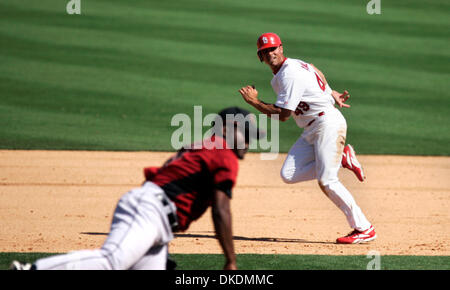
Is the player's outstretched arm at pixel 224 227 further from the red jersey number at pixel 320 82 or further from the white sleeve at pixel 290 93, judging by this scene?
the red jersey number at pixel 320 82

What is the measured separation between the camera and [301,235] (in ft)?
26.9

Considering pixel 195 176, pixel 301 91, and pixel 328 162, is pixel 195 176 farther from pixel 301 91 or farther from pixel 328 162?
pixel 328 162

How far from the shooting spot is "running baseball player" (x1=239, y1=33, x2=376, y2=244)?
752 centimetres

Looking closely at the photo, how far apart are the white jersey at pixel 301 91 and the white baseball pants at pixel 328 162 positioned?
0.12 meters

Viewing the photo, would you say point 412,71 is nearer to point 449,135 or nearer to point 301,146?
point 449,135

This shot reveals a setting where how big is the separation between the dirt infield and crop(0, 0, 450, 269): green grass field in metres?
0.80

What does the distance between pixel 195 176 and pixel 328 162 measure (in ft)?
9.72

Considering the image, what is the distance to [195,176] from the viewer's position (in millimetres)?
4953

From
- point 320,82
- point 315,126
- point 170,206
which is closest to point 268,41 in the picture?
point 320,82

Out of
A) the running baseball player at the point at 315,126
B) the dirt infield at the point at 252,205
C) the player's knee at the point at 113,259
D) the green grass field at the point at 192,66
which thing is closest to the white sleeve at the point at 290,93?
the running baseball player at the point at 315,126

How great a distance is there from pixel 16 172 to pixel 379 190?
555 cm

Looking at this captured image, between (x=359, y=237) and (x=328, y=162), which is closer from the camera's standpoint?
(x=328, y=162)

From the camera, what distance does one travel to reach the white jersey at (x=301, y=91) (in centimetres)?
739

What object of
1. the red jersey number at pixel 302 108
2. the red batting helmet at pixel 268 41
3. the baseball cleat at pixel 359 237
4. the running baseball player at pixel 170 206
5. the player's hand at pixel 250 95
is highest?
the red batting helmet at pixel 268 41
